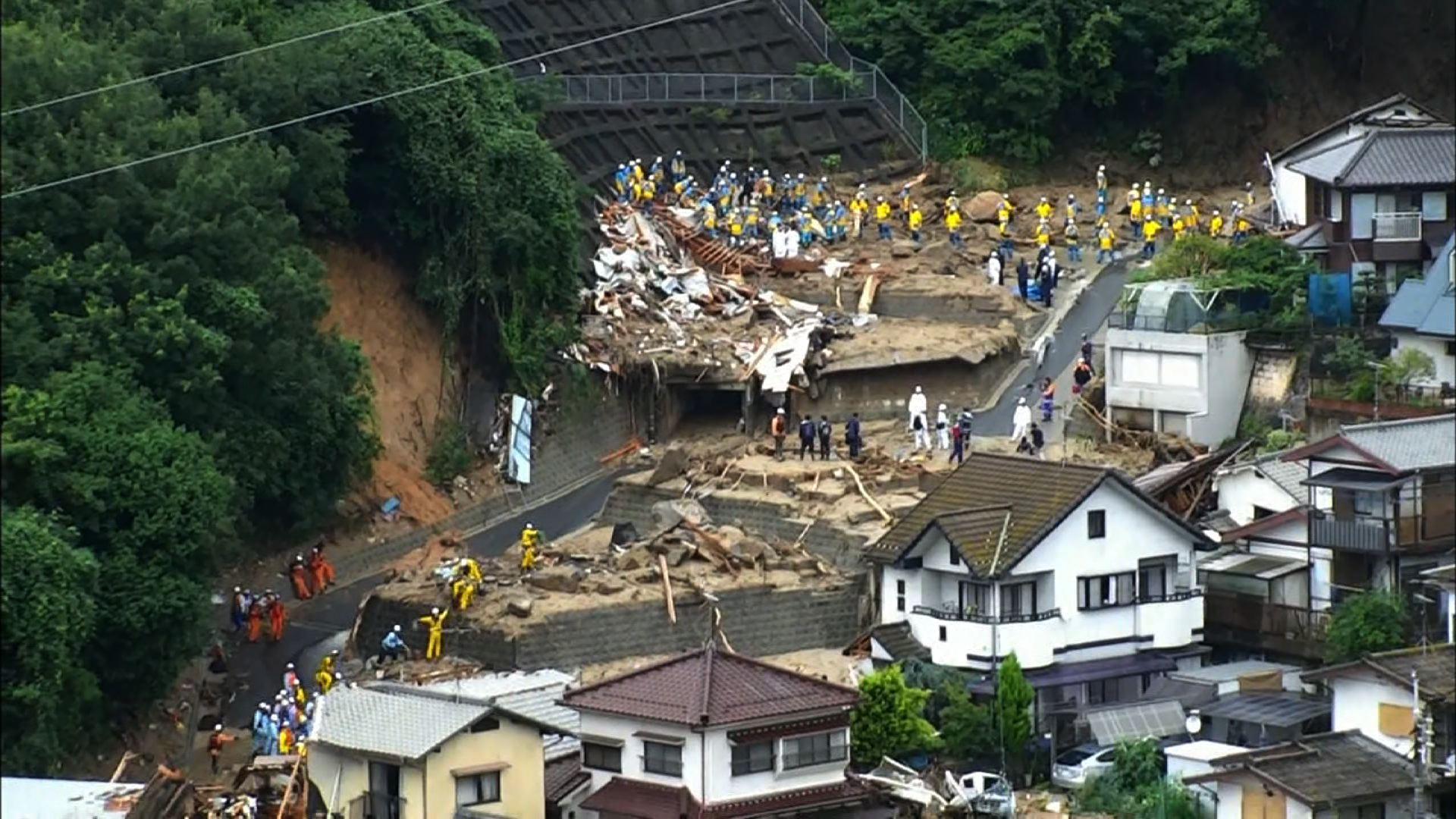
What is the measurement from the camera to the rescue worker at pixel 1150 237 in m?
77.5

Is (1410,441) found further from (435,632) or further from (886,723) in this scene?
(435,632)

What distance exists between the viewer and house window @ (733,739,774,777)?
54.3 metres

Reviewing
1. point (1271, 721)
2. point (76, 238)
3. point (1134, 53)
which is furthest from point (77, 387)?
point (1134, 53)

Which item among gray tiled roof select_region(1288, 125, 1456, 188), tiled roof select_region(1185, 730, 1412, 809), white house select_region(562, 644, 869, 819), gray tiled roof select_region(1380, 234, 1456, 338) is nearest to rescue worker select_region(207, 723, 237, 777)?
white house select_region(562, 644, 869, 819)

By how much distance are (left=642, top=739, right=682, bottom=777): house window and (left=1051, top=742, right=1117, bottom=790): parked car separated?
669 centimetres

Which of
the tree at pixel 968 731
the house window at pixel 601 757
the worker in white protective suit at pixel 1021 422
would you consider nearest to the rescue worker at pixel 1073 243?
the worker in white protective suit at pixel 1021 422

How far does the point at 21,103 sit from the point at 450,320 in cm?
1260

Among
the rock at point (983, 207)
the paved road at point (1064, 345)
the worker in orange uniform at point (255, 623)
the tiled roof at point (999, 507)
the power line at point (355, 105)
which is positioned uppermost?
the power line at point (355, 105)

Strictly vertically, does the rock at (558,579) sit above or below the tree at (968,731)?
above

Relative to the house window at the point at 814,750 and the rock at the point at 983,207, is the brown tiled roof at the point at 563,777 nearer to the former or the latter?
the house window at the point at 814,750

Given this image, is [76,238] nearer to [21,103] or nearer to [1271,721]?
[21,103]

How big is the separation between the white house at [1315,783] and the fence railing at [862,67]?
31929mm

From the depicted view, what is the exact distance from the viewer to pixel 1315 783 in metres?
54.9

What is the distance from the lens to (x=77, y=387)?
59375mm
